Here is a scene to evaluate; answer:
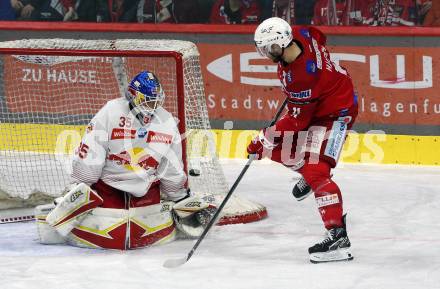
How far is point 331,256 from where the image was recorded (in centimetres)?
605

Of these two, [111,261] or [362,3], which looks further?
[362,3]

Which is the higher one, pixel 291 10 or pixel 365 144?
pixel 291 10

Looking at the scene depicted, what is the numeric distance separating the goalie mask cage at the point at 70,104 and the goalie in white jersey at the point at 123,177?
43cm

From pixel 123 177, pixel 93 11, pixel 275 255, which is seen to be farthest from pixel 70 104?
pixel 275 255

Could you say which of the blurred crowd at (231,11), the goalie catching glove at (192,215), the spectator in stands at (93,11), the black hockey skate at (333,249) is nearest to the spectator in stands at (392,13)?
the blurred crowd at (231,11)

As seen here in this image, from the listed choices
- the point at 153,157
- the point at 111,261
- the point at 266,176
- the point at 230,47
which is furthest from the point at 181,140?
the point at 230,47

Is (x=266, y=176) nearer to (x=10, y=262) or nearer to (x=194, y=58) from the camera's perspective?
(x=194, y=58)

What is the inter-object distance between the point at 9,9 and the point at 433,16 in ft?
11.5

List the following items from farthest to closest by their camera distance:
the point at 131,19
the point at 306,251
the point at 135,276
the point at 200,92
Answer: the point at 131,19, the point at 200,92, the point at 306,251, the point at 135,276

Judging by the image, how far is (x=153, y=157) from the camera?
646 cm

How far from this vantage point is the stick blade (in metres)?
6.01

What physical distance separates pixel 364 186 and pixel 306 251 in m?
1.75

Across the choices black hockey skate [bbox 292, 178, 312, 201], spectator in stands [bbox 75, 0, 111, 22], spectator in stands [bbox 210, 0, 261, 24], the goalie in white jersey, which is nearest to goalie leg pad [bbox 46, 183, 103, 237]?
the goalie in white jersey

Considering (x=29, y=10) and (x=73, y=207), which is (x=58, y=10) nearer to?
(x=29, y=10)
